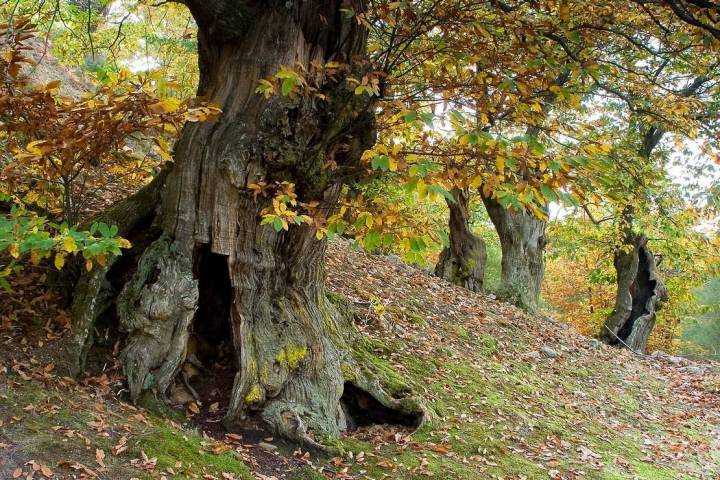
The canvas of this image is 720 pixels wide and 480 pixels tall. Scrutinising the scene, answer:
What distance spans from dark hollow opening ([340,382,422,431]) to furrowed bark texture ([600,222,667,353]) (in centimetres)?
1291

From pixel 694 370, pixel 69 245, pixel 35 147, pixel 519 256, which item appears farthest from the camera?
pixel 519 256

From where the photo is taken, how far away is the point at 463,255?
13.7m

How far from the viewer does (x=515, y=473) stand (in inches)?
199

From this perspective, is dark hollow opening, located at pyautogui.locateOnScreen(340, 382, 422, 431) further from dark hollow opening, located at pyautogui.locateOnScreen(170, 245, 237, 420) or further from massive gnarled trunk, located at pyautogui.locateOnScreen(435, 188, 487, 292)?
massive gnarled trunk, located at pyautogui.locateOnScreen(435, 188, 487, 292)

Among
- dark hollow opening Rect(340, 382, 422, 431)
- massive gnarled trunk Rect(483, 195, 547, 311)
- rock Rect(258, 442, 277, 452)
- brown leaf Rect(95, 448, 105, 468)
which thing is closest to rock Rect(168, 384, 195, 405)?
rock Rect(258, 442, 277, 452)

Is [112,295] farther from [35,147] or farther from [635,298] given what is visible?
[635,298]

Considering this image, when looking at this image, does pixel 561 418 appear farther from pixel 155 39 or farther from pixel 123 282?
pixel 155 39

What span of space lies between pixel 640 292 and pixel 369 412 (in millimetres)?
14894

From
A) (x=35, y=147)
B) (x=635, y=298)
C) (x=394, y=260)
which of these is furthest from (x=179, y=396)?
(x=635, y=298)

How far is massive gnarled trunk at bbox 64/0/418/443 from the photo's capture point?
172 inches

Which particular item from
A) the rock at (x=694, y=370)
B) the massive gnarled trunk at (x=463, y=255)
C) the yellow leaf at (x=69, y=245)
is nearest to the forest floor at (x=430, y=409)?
the rock at (x=694, y=370)

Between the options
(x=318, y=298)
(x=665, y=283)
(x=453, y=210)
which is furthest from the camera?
(x=665, y=283)

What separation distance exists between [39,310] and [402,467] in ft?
10.2

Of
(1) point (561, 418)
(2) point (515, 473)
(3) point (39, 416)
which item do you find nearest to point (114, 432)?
(3) point (39, 416)
